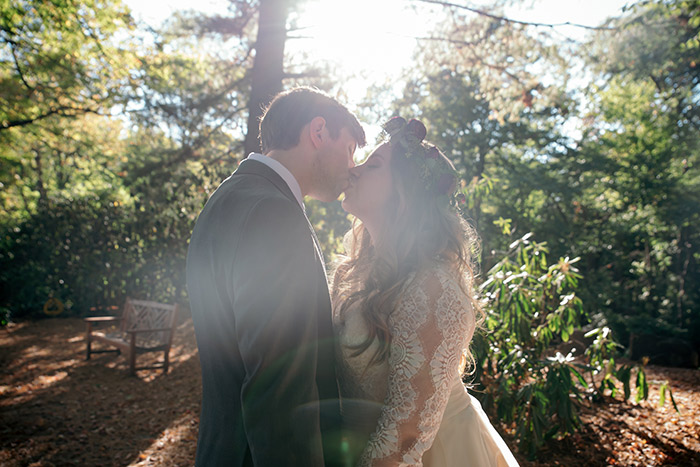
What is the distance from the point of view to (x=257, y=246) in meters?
1.27

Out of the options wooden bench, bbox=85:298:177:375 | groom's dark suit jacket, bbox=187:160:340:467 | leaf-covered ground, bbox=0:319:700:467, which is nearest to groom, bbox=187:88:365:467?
groom's dark suit jacket, bbox=187:160:340:467

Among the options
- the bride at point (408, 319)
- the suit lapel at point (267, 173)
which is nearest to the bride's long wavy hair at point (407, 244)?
the bride at point (408, 319)

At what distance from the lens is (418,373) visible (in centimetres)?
169

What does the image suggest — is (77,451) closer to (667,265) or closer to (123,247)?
(123,247)

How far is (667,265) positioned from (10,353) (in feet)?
54.8

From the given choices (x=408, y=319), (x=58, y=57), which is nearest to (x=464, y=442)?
(x=408, y=319)

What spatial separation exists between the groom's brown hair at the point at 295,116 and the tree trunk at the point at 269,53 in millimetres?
3607

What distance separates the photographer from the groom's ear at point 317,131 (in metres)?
1.81

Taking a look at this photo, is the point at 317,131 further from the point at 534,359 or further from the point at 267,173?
the point at 534,359

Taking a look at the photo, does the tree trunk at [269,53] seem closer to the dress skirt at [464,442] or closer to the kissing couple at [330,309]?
the kissing couple at [330,309]

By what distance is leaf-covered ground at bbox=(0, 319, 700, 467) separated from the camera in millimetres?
4391

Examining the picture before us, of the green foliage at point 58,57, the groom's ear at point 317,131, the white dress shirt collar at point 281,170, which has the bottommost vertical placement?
the white dress shirt collar at point 281,170

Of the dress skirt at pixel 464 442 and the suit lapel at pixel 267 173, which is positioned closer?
the suit lapel at pixel 267 173

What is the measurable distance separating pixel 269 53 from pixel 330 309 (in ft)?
15.2
